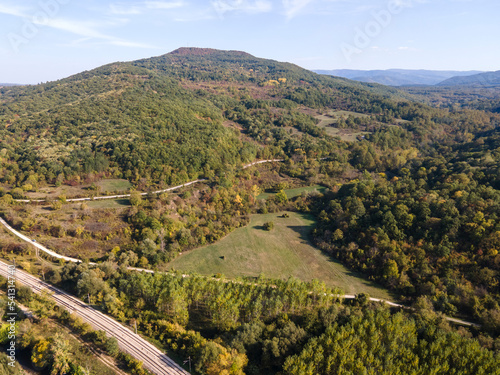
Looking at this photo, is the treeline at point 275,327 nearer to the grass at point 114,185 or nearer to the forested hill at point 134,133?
the grass at point 114,185

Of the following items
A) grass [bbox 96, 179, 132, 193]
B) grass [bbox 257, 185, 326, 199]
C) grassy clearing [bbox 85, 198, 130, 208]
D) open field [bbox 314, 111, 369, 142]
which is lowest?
grass [bbox 257, 185, 326, 199]

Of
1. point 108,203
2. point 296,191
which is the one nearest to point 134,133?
point 108,203

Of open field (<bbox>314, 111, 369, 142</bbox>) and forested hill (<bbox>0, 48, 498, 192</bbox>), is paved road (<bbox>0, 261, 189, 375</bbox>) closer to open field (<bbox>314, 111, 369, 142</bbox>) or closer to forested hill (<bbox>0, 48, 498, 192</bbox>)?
forested hill (<bbox>0, 48, 498, 192</bbox>)

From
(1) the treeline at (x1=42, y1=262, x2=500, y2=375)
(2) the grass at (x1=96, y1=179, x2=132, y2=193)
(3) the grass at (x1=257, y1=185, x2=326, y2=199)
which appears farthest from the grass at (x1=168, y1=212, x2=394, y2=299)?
(2) the grass at (x1=96, y1=179, x2=132, y2=193)

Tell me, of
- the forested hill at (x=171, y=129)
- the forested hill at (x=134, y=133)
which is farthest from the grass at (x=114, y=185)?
the forested hill at (x=134, y=133)

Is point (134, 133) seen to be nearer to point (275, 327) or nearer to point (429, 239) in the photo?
point (275, 327)

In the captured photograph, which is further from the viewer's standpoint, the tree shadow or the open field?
the open field
